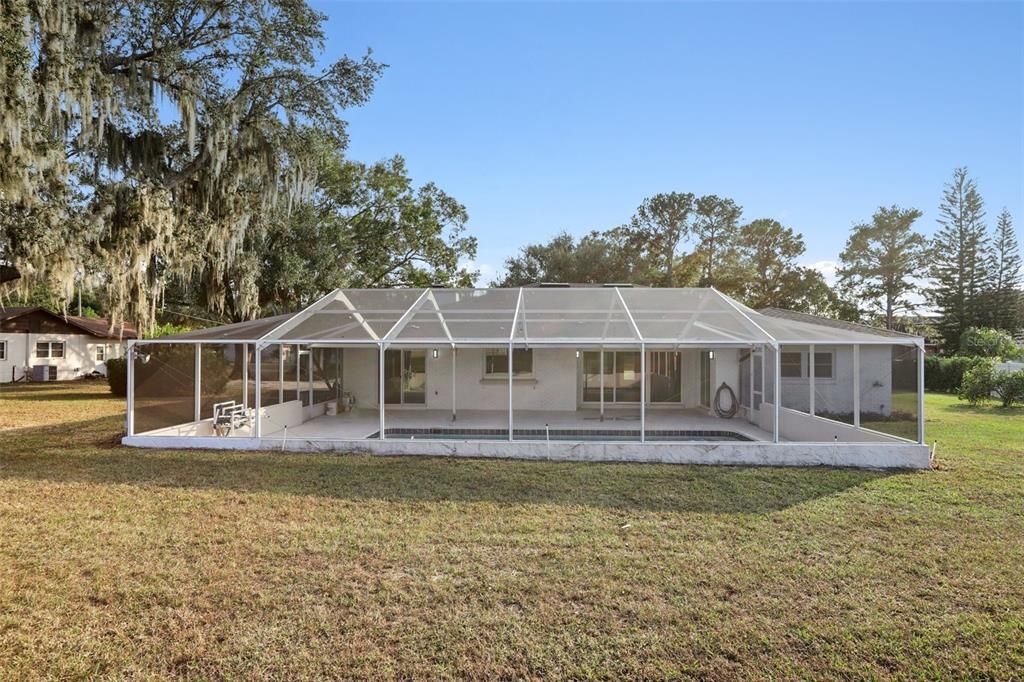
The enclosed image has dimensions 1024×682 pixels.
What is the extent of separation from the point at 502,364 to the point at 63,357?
22.3 meters

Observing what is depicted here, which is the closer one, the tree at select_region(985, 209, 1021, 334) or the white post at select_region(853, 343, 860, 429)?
the white post at select_region(853, 343, 860, 429)

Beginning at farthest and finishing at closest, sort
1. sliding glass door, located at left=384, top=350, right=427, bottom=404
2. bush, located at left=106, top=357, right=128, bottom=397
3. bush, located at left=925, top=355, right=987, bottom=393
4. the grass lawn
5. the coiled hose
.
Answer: bush, located at left=925, top=355, right=987, bottom=393, bush, located at left=106, top=357, right=128, bottom=397, sliding glass door, located at left=384, top=350, right=427, bottom=404, the coiled hose, the grass lawn

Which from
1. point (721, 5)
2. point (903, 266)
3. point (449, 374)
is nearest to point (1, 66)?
point (449, 374)

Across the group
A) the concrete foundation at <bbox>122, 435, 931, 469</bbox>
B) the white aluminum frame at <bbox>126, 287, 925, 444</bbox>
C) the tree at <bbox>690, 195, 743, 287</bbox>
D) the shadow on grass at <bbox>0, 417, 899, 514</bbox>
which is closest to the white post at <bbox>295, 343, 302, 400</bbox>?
the white aluminum frame at <bbox>126, 287, 925, 444</bbox>

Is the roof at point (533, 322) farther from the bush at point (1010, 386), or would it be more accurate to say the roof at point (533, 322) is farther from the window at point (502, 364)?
the bush at point (1010, 386)

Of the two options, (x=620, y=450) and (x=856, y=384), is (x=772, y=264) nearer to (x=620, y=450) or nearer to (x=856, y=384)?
(x=856, y=384)

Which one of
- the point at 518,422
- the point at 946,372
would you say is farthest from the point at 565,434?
the point at 946,372

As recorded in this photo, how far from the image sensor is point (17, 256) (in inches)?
349

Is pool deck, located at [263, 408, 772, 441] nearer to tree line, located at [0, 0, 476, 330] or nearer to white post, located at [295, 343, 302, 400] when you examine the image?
white post, located at [295, 343, 302, 400]

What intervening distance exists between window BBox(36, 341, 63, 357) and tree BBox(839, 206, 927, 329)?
43.0 m

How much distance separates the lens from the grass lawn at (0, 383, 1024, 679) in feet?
10.5

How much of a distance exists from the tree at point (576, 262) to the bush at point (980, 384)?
16.5 m

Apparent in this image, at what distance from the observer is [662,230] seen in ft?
Result: 108

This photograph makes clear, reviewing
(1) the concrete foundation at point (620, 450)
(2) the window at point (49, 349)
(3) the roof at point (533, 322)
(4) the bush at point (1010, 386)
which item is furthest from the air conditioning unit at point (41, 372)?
(4) the bush at point (1010, 386)
